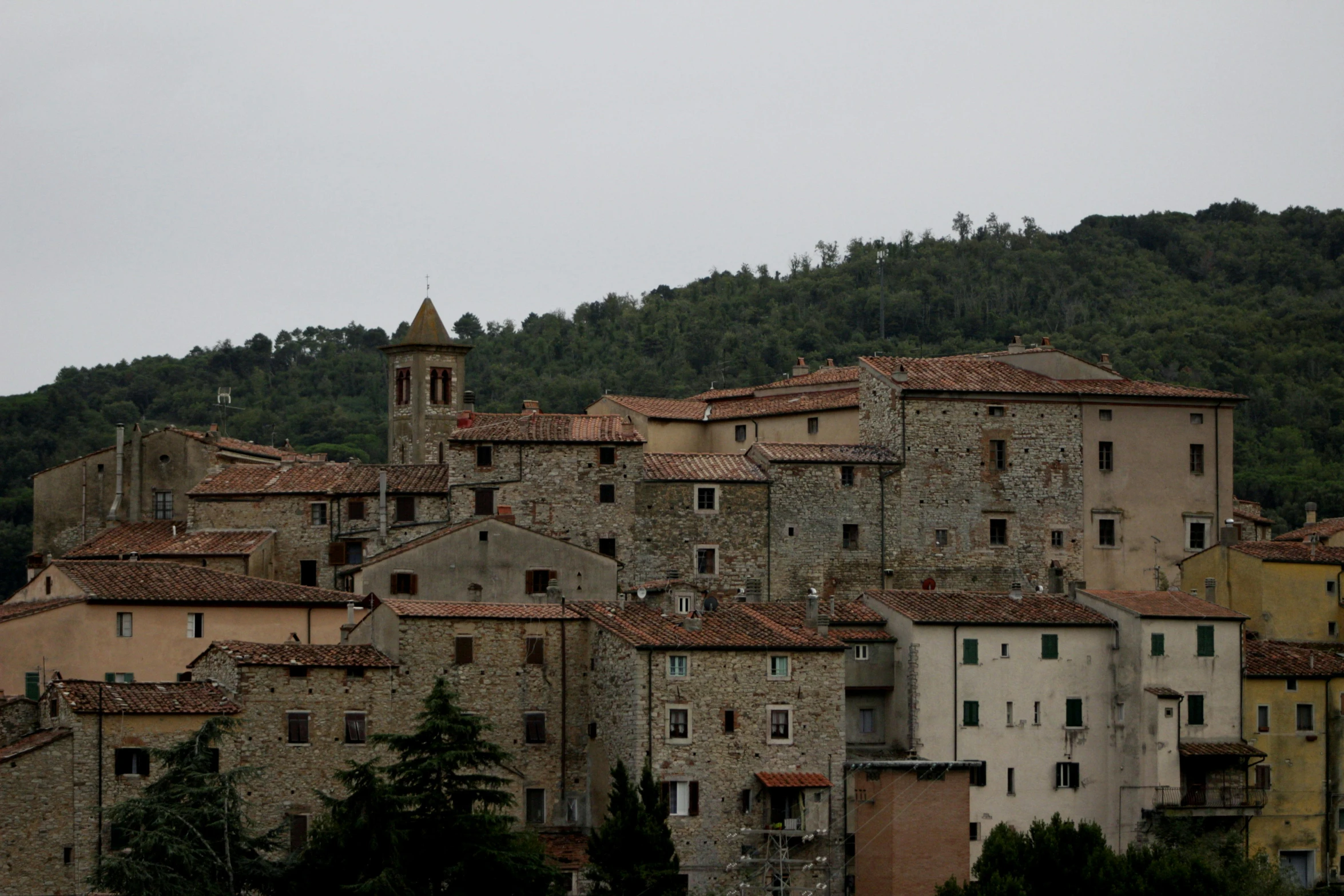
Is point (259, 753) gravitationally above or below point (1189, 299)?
below

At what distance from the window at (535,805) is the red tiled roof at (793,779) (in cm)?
514

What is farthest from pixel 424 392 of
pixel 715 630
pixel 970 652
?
pixel 970 652

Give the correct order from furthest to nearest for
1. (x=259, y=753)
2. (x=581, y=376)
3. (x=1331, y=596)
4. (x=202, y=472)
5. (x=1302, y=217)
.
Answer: (x=1302, y=217) → (x=581, y=376) → (x=202, y=472) → (x=1331, y=596) → (x=259, y=753)

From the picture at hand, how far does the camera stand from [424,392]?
6938 centimetres

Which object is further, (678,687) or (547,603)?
(547,603)

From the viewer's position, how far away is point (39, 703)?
4819 cm

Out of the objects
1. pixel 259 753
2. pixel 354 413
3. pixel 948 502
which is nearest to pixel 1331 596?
pixel 948 502

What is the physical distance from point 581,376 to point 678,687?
60645 millimetres

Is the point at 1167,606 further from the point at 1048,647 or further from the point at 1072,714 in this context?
the point at 1072,714

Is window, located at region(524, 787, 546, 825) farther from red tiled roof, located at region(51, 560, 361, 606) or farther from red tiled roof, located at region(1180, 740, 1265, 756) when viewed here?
red tiled roof, located at region(1180, 740, 1265, 756)

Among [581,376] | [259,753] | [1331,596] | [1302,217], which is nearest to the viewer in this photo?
[259,753]

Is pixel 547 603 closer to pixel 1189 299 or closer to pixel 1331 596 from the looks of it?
pixel 1331 596

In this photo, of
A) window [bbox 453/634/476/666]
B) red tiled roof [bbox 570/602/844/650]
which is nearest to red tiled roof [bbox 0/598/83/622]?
window [bbox 453/634/476/666]

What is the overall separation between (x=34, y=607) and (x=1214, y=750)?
28962 millimetres
